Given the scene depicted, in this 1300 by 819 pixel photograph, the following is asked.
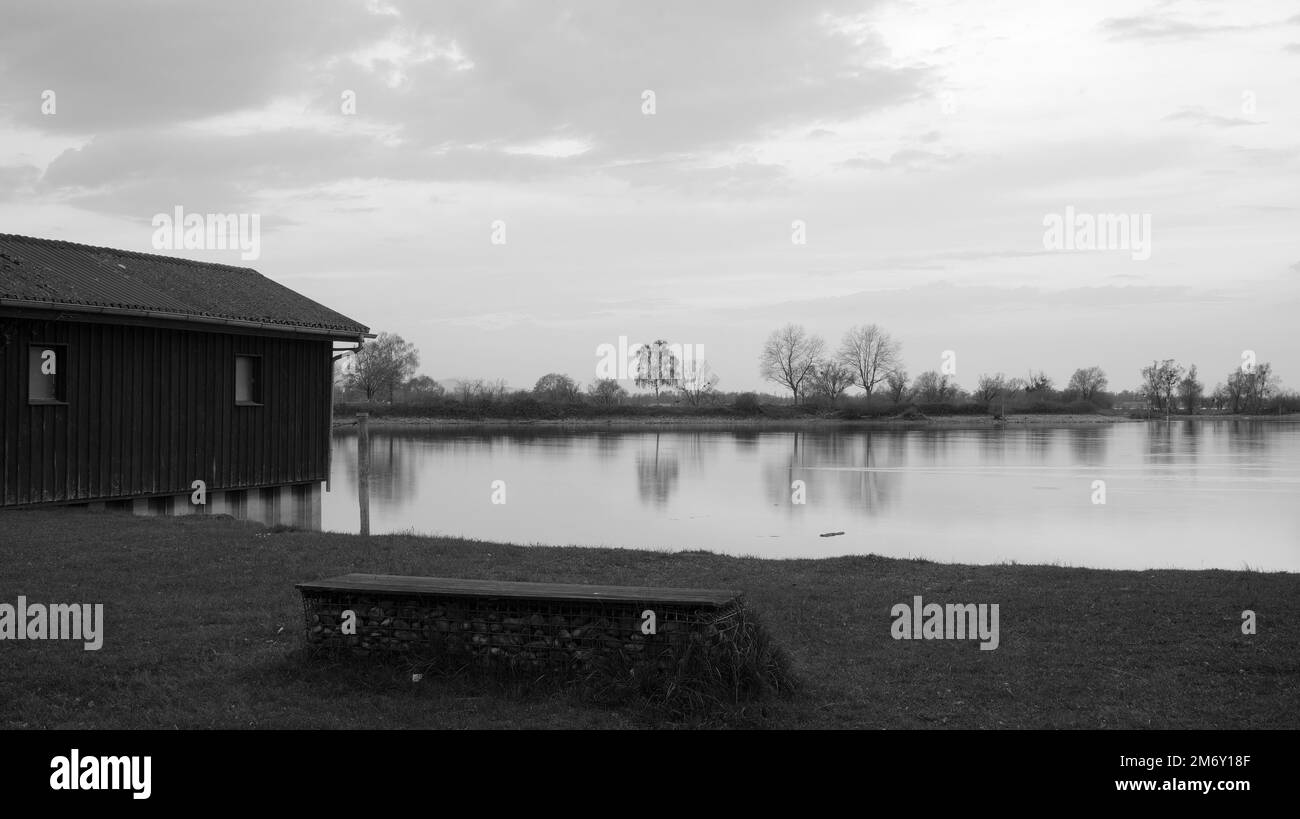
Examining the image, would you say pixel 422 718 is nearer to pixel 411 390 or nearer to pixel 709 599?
pixel 709 599

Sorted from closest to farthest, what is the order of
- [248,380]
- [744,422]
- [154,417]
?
1. [154,417]
2. [248,380]
3. [744,422]

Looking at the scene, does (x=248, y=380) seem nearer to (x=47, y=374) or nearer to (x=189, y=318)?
(x=189, y=318)

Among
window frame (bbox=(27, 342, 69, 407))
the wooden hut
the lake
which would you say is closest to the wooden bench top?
the lake

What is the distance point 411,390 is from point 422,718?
10491cm

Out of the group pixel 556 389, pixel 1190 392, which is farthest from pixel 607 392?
pixel 1190 392

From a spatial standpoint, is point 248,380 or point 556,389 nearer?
point 248,380

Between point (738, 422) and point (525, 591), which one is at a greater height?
point (525, 591)

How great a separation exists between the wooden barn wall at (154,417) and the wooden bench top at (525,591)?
36.5 ft

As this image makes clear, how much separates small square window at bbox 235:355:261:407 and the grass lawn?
29.0ft

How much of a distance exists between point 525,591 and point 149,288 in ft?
51.7

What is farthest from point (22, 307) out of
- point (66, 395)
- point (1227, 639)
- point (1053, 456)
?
point (1053, 456)

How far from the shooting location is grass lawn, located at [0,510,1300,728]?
6.41 meters

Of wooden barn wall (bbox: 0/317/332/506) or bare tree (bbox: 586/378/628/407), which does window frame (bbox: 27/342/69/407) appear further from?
bare tree (bbox: 586/378/628/407)

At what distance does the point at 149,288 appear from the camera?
19.9 meters
